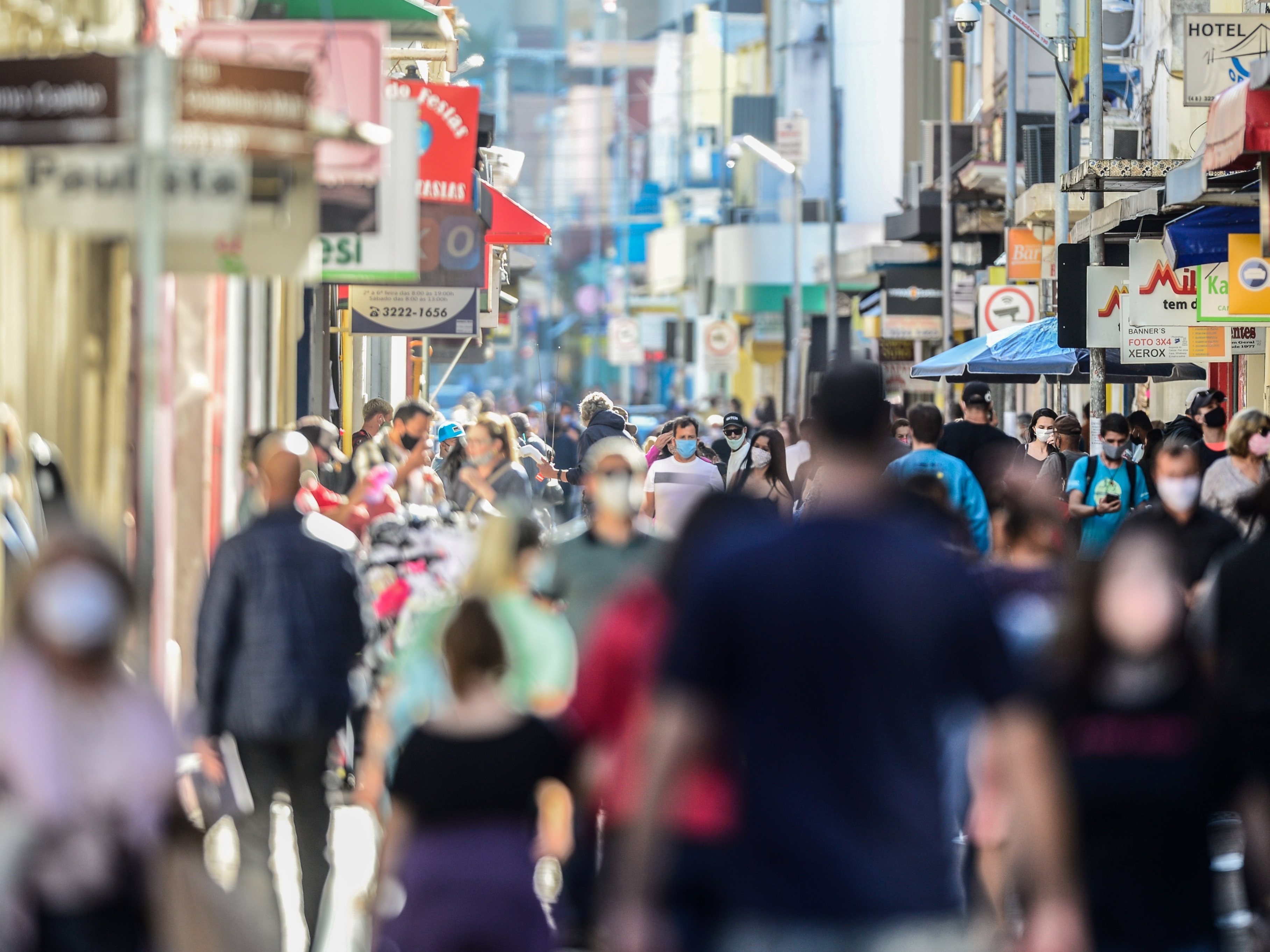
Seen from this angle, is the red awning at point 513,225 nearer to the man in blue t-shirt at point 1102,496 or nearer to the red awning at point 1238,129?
the red awning at point 1238,129

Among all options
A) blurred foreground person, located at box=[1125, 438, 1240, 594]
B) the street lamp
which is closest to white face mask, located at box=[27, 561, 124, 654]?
blurred foreground person, located at box=[1125, 438, 1240, 594]

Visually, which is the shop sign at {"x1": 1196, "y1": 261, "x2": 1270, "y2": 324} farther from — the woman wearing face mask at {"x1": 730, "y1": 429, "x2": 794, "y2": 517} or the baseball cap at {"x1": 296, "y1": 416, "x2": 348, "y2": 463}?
the baseball cap at {"x1": 296, "y1": 416, "x2": 348, "y2": 463}

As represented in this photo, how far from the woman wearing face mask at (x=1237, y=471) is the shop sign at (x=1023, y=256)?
2090 centimetres

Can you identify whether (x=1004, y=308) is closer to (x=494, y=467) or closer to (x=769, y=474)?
(x=769, y=474)

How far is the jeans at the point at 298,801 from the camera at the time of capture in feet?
23.7

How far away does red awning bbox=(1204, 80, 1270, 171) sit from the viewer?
13000mm

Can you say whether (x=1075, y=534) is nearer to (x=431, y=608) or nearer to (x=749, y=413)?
(x=431, y=608)

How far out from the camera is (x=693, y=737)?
13.6 ft

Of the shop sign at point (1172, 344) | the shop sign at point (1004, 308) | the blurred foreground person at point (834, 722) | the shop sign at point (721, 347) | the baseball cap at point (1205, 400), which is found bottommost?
the blurred foreground person at point (834, 722)

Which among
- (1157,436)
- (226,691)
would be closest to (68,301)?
(226,691)

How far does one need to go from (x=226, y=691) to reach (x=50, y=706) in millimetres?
2506

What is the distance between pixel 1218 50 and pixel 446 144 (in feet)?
24.2

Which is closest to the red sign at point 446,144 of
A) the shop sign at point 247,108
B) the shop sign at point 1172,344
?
the shop sign at point 1172,344

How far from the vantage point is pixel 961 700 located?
419 cm
